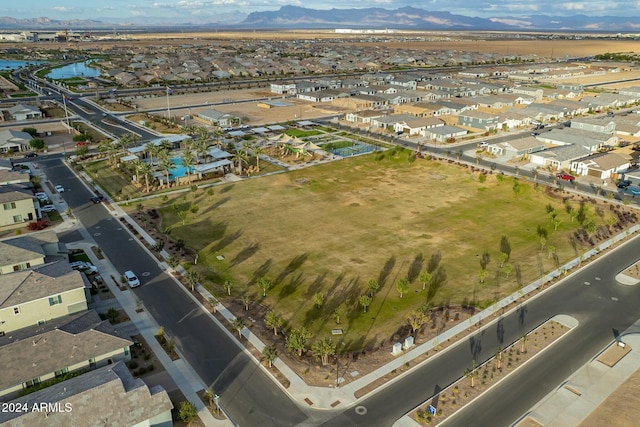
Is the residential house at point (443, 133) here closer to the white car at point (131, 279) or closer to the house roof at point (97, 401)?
the white car at point (131, 279)

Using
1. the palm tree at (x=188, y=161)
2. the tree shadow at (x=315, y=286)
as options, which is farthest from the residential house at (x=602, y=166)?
the palm tree at (x=188, y=161)

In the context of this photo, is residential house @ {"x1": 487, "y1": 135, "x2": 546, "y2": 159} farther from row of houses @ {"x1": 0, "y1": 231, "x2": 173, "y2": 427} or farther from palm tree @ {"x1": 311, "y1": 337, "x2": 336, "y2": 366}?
row of houses @ {"x1": 0, "y1": 231, "x2": 173, "y2": 427}

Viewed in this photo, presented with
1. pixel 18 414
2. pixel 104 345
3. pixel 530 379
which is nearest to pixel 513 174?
pixel 530 379

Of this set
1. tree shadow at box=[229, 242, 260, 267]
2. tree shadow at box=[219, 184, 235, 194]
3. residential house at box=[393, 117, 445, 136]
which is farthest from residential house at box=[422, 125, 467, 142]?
tree shadow at box=[229, 242, 260, 267]

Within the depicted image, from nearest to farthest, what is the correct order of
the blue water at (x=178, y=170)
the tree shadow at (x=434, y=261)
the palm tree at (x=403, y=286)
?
the palm tree at (x=403, y=286) → the tree shadow at (x=434, y=261) → the blue water at (x=178, y=170)

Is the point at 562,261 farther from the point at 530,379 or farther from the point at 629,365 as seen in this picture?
the point at 530,379
